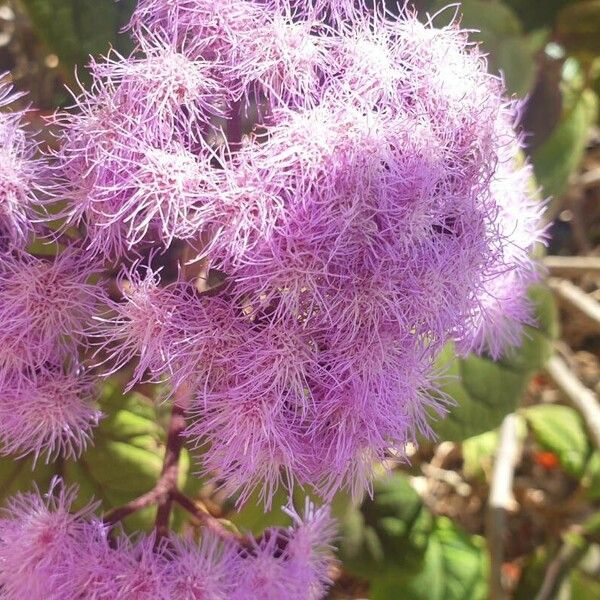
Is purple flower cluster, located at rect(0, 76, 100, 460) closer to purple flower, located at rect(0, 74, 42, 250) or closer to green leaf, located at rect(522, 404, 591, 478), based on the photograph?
purple flower, located at rect(0, 74, 42, 250)

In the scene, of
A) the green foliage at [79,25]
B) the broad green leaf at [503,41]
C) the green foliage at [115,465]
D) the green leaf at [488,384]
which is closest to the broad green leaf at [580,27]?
the broad green leaf at [503,41]

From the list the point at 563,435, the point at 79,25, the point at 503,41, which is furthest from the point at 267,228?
the point at 563,435

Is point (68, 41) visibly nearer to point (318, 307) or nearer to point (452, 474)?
point (318, 307)

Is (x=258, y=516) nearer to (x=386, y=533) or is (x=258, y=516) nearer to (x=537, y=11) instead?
(x=386, y=533)

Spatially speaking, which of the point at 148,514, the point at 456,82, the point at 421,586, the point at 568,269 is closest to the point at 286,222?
the point at 456,82

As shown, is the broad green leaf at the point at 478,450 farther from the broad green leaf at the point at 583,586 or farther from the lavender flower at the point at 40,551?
the lavender flower at the point at 40,551

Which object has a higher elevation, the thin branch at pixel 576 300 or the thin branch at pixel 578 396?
the thin branch at pixel 576 300
